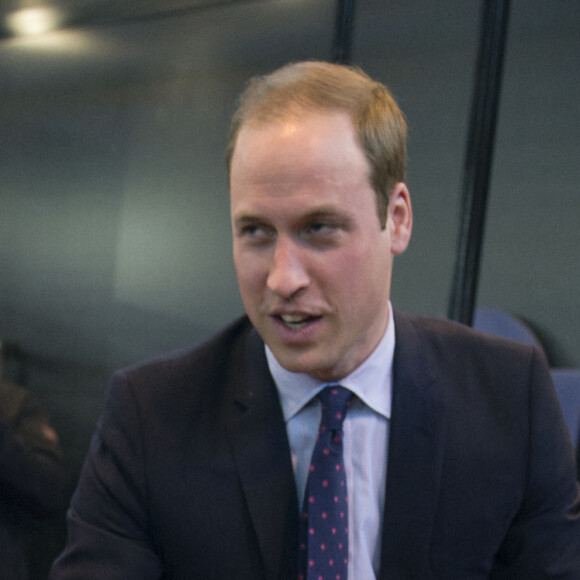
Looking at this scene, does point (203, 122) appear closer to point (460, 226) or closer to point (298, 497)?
point (460, 226)

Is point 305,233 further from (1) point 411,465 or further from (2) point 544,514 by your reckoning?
(2) point 544,514

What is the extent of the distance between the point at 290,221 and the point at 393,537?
20.7 inches

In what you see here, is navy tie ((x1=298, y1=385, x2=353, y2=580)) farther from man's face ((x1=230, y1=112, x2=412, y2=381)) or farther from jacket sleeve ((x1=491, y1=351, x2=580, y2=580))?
jacket sleeve ((x1=491, y1=351, x2=580, y2=580))

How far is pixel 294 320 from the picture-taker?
3.62 feet

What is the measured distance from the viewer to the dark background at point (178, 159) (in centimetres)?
175

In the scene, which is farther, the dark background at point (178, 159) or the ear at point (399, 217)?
the dark background at point (178, 159)

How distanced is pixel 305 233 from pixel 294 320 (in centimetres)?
13

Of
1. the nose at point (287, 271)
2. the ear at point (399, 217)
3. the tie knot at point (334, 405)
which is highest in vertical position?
the ear at point (399, 217)

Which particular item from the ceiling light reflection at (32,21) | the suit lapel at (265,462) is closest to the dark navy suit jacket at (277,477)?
the suit lapel at (265,462)

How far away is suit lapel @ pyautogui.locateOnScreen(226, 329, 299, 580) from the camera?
117cm

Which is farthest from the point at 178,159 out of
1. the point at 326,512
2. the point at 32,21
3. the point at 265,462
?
the point at 326,512

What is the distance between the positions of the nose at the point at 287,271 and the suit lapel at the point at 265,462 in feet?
0.81

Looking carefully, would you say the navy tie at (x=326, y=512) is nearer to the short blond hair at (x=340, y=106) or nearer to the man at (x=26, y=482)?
the short blond hair at (x=340, y=106)

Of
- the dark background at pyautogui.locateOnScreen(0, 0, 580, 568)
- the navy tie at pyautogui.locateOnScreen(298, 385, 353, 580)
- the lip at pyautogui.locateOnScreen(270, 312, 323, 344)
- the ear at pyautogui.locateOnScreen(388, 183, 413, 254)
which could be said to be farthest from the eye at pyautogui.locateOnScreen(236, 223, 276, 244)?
the dark background at pyautogui.locateOnScreen(0, 0, 580, 568)
